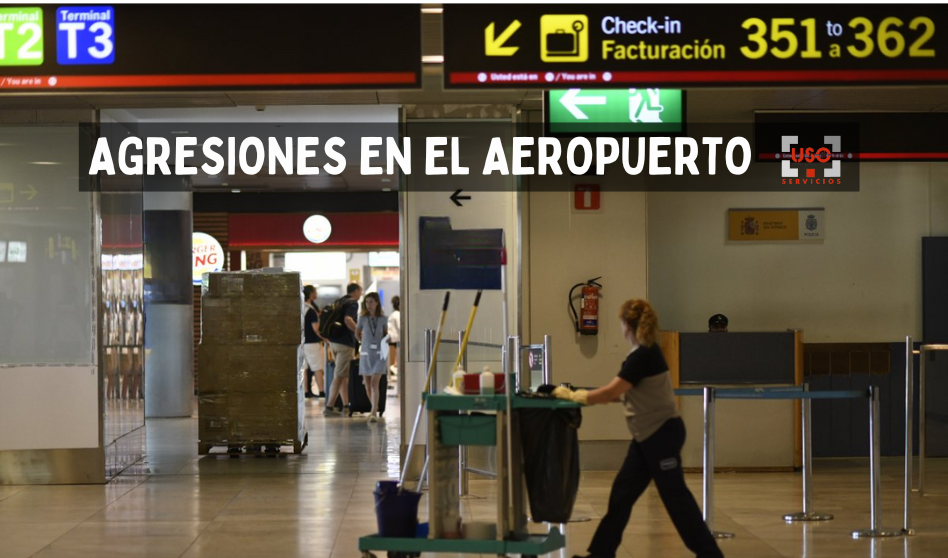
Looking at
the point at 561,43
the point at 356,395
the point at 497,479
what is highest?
the point at 561,43

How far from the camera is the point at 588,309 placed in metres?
9.26

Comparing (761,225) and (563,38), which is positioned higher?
(563,38)

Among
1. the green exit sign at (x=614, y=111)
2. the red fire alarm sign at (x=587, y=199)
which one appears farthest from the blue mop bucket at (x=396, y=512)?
the red fire alarm sign at (x=587, y=199)

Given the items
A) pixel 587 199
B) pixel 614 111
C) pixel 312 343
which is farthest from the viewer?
pixel 312 343

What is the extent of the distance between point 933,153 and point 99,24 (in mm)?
5380

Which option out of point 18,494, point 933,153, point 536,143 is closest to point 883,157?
point 933,153

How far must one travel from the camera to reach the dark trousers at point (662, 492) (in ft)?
18.3

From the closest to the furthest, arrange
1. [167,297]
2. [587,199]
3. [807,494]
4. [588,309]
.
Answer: [807,494] → [588,309] → [587,199] → [167,297]

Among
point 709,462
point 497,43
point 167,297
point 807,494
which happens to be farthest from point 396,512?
point 167,297

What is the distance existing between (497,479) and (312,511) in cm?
265

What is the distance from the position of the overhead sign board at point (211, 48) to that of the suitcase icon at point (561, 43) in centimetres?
60

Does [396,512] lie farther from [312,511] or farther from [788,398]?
[788,398]

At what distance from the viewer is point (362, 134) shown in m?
11.9

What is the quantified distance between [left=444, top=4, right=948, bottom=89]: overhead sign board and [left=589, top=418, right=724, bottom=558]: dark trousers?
1.70m
